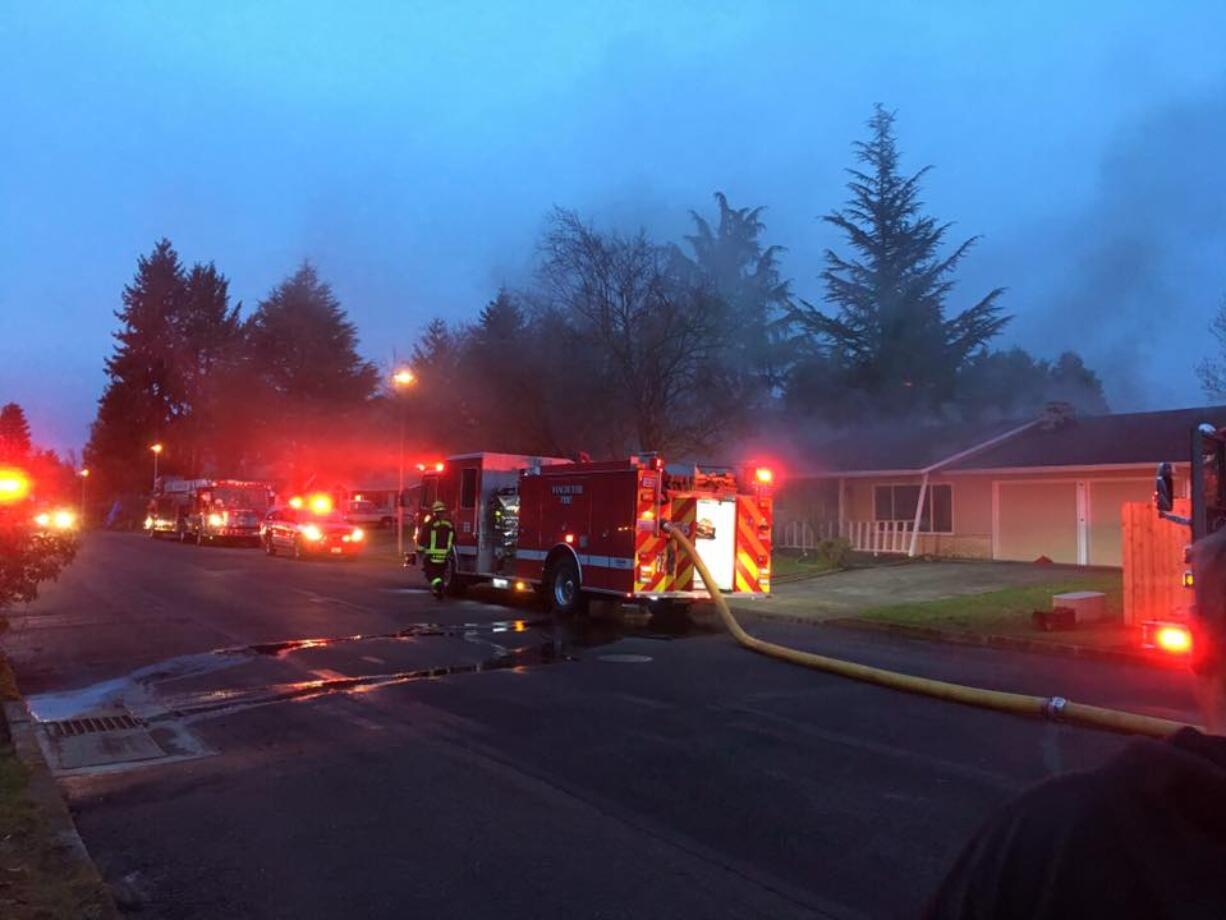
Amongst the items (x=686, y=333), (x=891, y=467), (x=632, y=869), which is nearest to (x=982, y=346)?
(x=891, y=467)

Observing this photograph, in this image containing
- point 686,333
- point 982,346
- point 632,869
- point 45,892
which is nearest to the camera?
point 45,892

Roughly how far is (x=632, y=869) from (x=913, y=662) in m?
6.15

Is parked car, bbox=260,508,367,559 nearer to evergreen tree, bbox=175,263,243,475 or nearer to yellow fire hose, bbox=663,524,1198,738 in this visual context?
yellow fire hose, bbox=663,524,1198,738

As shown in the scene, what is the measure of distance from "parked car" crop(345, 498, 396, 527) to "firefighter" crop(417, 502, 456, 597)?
27.8m

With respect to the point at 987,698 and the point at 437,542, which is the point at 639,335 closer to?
the point at 437,542

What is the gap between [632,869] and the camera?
404 cm

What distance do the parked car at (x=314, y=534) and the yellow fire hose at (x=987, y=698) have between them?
59.1 ft

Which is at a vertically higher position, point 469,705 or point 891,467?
point 891,467

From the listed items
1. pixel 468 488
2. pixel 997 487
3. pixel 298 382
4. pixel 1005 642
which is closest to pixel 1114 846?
pixel 1005 642

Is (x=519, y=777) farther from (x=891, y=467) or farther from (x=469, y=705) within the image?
(x=891, y=467)

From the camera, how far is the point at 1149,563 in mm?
10852

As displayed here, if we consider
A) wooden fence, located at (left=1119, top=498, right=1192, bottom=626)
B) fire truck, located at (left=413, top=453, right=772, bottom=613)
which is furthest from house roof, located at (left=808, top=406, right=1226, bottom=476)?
fire truck, located at (left=413, top=453, right=772, bottom=613)

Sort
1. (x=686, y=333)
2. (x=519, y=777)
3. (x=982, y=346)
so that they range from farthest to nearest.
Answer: (x=982, y=346), (x=686, y=333), (x=519, y=777)

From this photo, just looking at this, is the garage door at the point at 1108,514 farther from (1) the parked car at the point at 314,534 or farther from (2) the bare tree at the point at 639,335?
(1) the parked car at the point at 314,534
